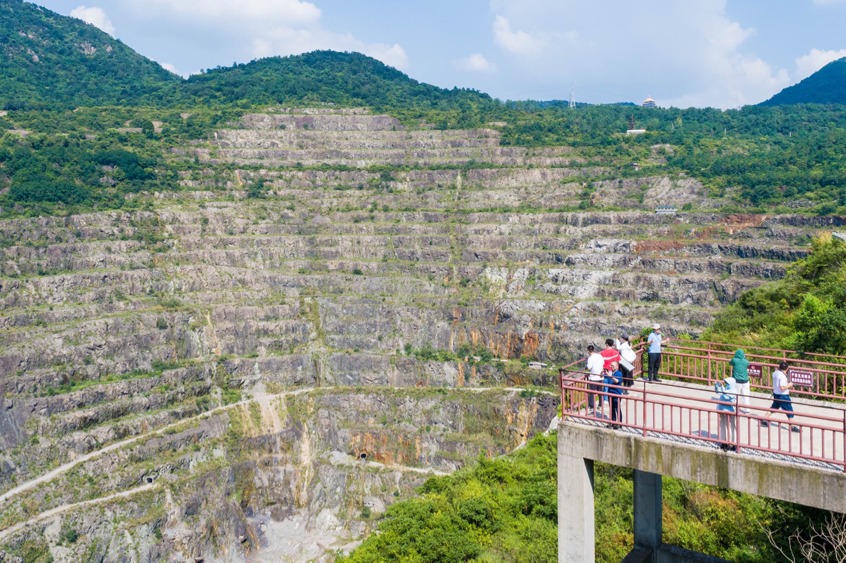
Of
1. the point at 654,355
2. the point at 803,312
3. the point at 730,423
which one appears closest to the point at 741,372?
the point at 730,423

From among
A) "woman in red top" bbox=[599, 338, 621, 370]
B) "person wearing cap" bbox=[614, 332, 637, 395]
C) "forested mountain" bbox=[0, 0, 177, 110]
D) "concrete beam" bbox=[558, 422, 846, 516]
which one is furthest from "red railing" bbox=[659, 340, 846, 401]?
"forested mountain" bbox=[0, 0, 177, 110]

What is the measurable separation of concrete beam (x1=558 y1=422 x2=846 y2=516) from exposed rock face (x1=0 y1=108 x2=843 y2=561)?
171 ft

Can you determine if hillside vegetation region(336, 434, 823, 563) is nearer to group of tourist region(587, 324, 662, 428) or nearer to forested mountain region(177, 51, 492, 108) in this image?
group of tourist region(587, 324, 662, 428)

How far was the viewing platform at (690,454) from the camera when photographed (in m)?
11.9

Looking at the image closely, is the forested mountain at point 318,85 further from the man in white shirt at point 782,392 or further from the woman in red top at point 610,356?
the man in white shirt at point 782,392

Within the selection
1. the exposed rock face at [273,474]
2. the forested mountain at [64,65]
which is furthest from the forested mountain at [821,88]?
the forested mountain at [64,65]

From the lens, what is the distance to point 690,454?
12.9 metres

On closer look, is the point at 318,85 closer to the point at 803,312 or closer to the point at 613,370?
the point at 803,312

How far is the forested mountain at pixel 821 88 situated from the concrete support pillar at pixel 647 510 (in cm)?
19063

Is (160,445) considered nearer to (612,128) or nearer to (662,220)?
(662,220)

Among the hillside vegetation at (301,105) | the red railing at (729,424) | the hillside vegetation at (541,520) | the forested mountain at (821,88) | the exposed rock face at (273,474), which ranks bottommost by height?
the exposed rock face at (273,474)

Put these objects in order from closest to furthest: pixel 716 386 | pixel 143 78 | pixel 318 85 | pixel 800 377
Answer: pixel 716 386 < pixel 800 377 < pixel 318 85 < pixel 143 78

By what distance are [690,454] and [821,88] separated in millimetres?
208984

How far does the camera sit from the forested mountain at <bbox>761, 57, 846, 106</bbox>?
17800 centimetres
